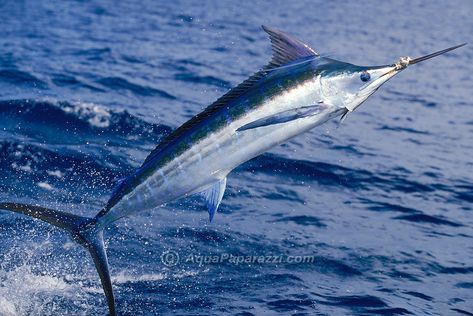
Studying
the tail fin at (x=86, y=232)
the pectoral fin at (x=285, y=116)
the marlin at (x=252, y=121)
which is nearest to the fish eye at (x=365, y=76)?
the marlin at (x=252, y=121)

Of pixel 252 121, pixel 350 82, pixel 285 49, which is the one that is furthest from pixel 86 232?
pixel 350 82

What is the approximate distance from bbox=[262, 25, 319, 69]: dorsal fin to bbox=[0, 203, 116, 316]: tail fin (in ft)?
5.51

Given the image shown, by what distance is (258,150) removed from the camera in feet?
14.1

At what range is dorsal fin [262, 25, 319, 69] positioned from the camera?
440 centimetres

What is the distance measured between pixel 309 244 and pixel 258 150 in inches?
160

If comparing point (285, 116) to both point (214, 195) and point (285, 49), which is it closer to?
point (285, 49)

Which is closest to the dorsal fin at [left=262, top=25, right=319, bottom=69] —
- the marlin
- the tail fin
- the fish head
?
the marlin

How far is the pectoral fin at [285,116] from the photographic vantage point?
162 inches

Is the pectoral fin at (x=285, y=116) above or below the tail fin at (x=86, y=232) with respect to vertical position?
above

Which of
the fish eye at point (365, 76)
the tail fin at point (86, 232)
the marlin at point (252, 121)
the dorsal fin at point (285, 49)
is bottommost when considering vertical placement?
the tail fin at point (86, 232)

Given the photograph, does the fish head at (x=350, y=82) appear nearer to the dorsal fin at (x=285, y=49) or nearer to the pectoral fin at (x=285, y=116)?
the pectoral fin at (x=285, y=116)

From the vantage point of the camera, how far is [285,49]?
4.43 m

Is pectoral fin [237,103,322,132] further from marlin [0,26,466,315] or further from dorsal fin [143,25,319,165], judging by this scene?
dorsal fin [143,25,319,165]

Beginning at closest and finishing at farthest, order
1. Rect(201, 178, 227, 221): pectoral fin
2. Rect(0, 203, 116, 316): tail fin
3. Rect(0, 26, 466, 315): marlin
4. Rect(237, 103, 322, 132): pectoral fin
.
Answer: Rect(237, 103, 322, 132): pectoral fin
Rect(0, 26, 466, 315): marlin
Rect(201, 178, 227, 221): pectoral fin
Rect(0, 203, 116, 316): tail fin
